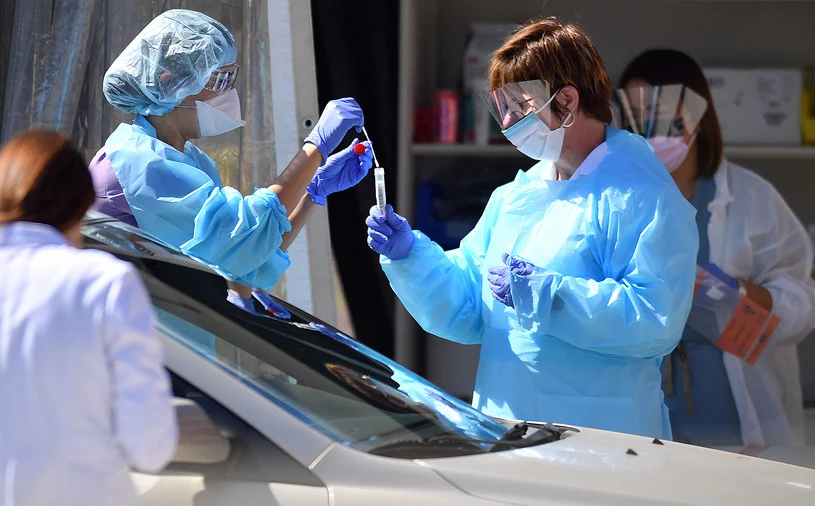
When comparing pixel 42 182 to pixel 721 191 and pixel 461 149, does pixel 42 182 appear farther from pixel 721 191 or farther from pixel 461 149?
pixel 461 149

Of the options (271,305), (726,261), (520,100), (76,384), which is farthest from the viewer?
(726,261)

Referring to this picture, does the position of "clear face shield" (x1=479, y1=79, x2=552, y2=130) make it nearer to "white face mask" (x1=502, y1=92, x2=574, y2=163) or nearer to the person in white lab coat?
"white face mask" (x1=502, y1=92, x2=574, y2=163)

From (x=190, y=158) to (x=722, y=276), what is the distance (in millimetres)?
1690

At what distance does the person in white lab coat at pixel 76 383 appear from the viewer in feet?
3.92

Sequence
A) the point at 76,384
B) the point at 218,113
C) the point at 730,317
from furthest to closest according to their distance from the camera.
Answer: the point at 730,317
the point at 218,113
the point at 76,384

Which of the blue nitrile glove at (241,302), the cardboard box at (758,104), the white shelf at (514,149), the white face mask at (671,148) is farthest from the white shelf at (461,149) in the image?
the blue nitrile glove at (241,302)

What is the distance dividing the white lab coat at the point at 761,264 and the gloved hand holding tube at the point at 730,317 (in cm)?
6

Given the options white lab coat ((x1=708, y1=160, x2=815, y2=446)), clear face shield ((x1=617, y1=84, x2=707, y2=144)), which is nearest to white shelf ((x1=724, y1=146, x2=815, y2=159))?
white lab coat ((x1=708, y1=160, x2=815, y2=446))

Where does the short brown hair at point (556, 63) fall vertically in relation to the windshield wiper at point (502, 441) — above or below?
above

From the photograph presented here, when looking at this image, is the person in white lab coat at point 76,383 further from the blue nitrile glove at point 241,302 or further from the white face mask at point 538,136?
the white face mask at point 538,136

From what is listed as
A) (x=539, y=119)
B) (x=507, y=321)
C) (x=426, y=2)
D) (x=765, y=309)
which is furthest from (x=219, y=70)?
→ (x=426, y=2)

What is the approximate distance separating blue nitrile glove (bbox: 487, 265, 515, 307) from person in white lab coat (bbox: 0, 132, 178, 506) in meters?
0.93

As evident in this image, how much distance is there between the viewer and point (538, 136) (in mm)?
2141

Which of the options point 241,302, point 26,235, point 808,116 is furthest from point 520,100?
point 808,116
